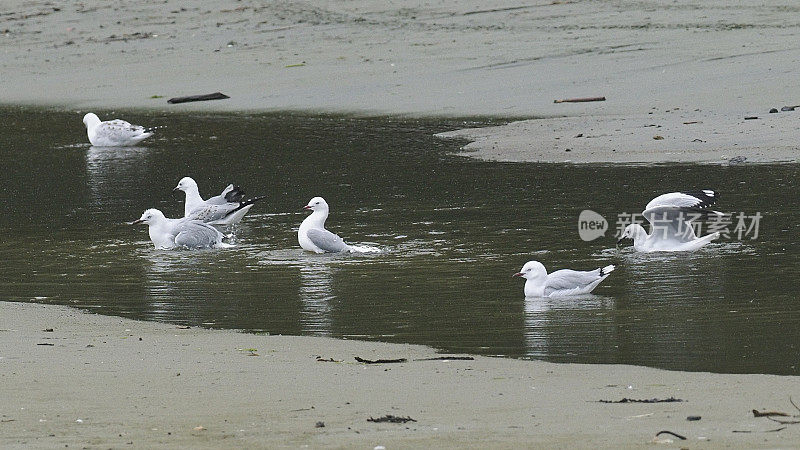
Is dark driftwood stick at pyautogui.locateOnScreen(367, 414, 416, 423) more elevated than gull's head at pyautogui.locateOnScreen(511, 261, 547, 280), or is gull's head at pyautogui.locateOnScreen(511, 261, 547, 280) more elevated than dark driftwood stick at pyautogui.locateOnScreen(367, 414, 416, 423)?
gull's head at pyautogui.locateOnScreen(511, 261, 547, 280)

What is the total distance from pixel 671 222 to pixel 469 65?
12763mm

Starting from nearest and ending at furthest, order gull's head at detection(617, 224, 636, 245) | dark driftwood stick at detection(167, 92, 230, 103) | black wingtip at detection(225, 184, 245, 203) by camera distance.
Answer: gull's head at detection(617, 224, 636, 245)
black wingtip at detection(225, 184, 245, 203)
dark driftwood stick at detection(167, 92, 230, 103)

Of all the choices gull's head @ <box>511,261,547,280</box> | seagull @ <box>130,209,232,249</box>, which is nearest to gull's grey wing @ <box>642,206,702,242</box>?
gull's head @ <box>511,261,547,280</box>

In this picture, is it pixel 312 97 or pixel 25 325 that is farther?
pixel 312 97

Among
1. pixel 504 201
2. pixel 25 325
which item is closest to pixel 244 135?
pixel 504 201

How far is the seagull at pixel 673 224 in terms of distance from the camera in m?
11.3

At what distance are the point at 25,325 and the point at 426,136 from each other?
11.1 metres

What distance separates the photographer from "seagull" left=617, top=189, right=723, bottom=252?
37.2 feet

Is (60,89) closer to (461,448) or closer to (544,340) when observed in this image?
(544,340)

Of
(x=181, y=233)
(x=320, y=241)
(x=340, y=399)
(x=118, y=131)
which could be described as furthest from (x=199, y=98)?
(x=340, y=399)

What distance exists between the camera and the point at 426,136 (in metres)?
19.2

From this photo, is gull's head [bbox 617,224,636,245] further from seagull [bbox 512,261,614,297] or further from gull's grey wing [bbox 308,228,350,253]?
gull's grey wing [bbox 308,228,350,253]

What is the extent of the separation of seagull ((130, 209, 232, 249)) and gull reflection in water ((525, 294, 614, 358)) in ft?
12.7

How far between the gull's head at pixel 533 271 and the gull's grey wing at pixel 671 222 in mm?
1874
